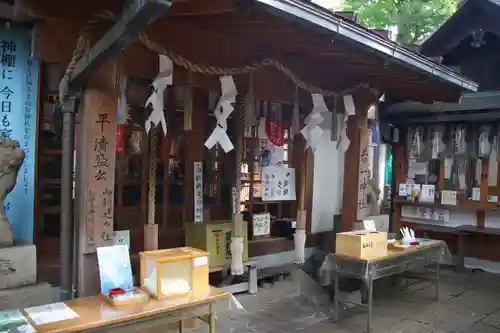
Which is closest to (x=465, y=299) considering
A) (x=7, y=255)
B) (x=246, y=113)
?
(x=246, y=113)

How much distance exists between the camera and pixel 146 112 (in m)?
6.78

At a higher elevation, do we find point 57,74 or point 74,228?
point 57,74

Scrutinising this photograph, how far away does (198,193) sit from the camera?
23.5 ft

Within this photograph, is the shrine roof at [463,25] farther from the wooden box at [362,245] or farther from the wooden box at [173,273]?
the wooden box at [173,273]

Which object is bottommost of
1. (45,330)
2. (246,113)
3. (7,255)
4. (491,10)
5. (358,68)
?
(45,330)

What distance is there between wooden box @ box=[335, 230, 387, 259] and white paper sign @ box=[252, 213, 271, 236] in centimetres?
191

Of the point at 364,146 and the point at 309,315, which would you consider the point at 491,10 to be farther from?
the point at 309,315

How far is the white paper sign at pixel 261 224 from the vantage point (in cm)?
824

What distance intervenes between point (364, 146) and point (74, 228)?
17.5 ft

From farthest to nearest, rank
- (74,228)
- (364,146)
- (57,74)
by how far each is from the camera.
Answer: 1. (364,146)
2. (57,74)
3. (74,228)

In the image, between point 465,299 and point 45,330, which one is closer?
point 45,330

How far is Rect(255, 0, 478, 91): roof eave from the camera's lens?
433cm

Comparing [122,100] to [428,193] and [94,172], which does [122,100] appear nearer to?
[94,172]

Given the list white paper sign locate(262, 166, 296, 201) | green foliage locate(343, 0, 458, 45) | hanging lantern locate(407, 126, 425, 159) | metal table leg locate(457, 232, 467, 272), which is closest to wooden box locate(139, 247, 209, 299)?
white paper sign locate(262, 166, 296, 201)
